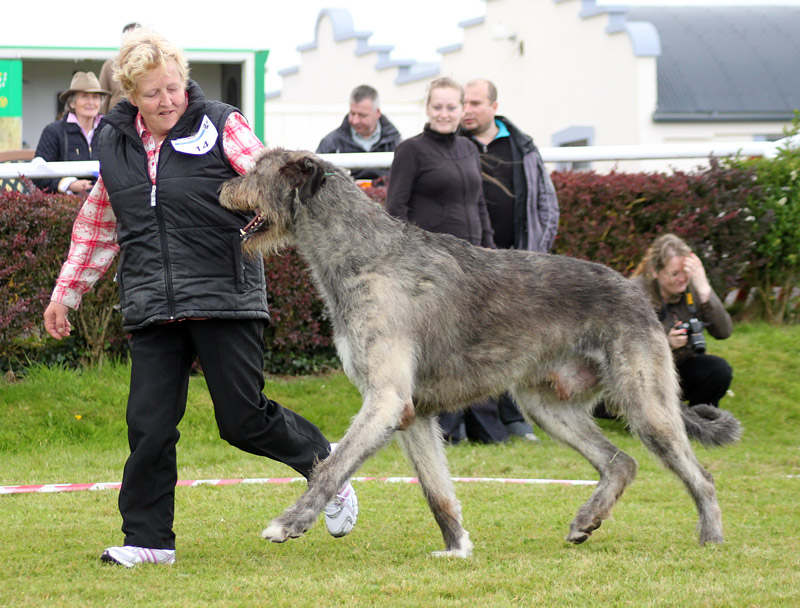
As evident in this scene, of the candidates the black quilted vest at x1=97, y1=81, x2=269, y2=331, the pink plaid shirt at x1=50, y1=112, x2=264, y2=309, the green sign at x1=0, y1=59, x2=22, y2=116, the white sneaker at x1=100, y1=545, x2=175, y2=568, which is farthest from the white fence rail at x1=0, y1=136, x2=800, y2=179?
the green sign at x1=0, y1=59, x2=22, y2=116

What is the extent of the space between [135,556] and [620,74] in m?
19.8

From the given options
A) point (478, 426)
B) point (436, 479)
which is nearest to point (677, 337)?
point (478, 426)

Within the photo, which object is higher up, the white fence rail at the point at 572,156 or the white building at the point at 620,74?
the white building at the point at 620,74

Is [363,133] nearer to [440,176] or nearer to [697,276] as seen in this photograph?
[440,176]

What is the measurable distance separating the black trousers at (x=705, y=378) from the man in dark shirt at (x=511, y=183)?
4.86ft

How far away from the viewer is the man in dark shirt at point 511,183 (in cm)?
887

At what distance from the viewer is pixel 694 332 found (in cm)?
872

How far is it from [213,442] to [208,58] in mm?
7970

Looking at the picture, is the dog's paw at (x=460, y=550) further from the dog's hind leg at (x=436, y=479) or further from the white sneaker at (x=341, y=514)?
the white sneaker at (x=341, y=514)

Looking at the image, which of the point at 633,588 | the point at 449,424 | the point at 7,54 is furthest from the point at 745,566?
the point at 7,54

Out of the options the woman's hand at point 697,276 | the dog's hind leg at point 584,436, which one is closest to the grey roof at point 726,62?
the woman's hand at point 697,276

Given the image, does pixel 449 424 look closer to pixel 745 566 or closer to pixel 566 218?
pixel 566 218

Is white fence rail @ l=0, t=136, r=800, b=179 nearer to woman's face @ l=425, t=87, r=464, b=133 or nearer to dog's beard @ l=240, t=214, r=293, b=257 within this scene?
woman's face @ l=425, t=87, r=464, b=133

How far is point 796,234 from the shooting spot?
436 inches
